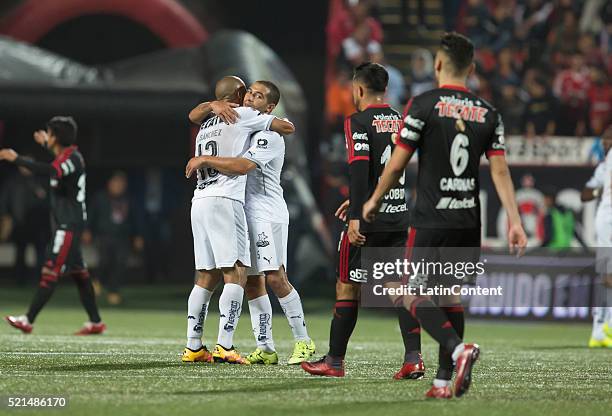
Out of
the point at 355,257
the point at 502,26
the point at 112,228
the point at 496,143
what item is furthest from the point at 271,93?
the point at 502,26

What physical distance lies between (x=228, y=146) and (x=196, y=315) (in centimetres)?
123

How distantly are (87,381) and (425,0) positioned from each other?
17.5 meters

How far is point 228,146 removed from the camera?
8641 mm

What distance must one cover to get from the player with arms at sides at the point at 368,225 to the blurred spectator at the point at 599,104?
14.5 metres

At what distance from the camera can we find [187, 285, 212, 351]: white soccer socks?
28.5 ft

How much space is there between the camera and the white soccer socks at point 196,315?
8688 millimetres

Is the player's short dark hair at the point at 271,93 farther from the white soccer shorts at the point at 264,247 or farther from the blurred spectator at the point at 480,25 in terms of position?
the blurred spectator at the point at 480,25

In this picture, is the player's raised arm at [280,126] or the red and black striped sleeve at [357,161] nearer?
the red and black striped sleeve at [357,161]

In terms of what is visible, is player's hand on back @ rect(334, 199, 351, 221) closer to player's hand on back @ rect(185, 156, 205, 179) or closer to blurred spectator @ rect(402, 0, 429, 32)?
player's hand on back @ rect(185, 156, 205, 179)

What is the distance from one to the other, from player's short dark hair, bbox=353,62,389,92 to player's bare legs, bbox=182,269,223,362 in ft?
5.84

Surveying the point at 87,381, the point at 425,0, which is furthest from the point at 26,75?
the point at 87,381

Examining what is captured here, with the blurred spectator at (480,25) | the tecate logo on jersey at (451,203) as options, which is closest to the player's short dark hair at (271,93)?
the tecate logo on jersey at (451,203)

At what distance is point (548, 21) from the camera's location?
76.1ft

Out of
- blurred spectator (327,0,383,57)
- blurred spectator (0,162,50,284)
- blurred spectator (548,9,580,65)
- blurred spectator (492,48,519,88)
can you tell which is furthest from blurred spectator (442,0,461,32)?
blurred spectator (0,162,50,284)
